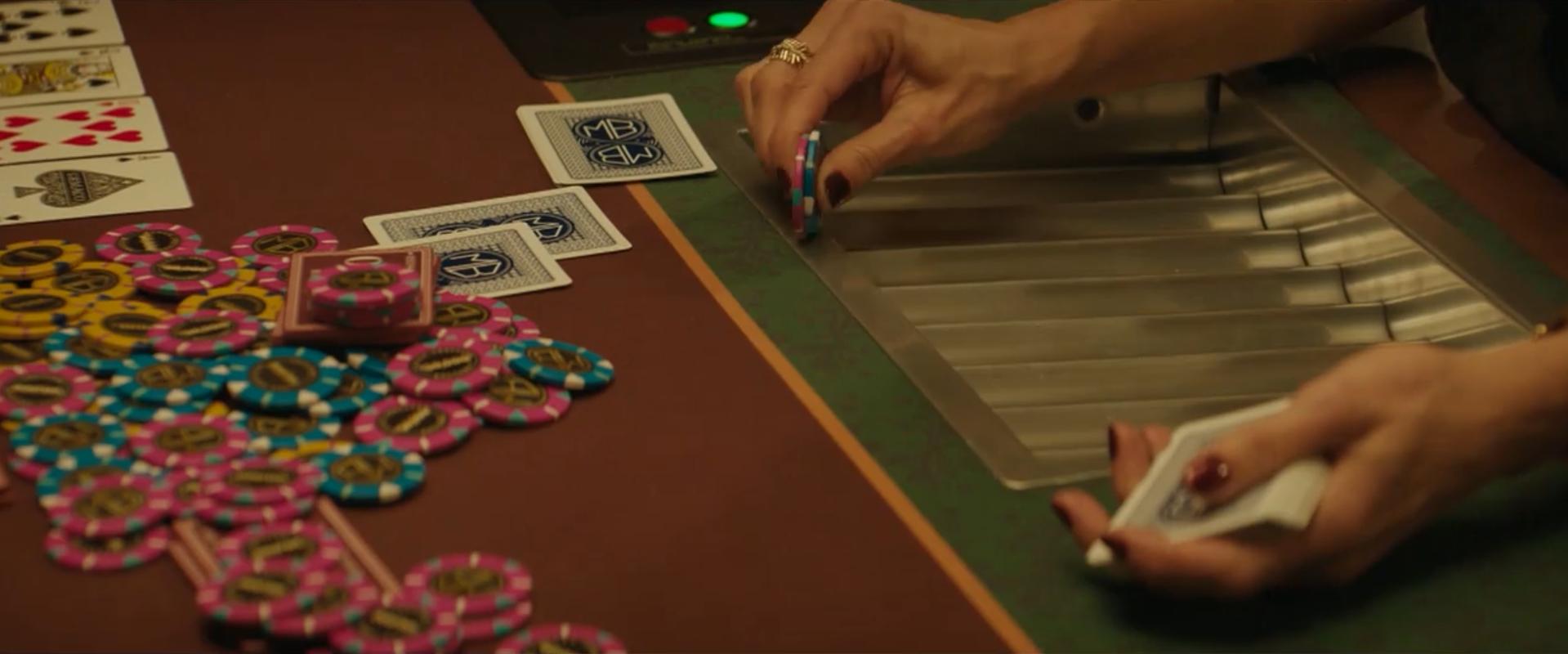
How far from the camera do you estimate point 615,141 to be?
1.98 m

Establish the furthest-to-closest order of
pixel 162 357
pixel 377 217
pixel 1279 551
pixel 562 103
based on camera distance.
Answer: pixel 562 103, pixel 377 217, pixel 162 357, pixel 1279 551

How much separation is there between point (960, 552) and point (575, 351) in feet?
1.30

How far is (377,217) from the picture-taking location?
1.79 metres

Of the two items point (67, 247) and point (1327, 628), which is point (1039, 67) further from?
point (67, 247)

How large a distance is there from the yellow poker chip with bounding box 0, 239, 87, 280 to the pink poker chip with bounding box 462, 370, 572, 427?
17.7 inches

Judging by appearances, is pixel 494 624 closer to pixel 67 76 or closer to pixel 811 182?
pixel 811 182

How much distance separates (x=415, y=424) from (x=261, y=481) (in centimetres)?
14

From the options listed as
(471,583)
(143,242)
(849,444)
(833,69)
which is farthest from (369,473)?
(833,69)

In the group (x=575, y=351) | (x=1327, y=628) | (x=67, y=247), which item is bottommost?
(x=1327, y=628)

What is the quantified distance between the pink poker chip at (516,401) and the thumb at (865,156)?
0.39 metres

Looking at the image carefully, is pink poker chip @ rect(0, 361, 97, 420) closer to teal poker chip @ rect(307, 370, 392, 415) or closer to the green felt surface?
teal poker chip @ rect(307, 370, 392, 415)

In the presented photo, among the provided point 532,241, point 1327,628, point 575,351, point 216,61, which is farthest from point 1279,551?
point 216,61

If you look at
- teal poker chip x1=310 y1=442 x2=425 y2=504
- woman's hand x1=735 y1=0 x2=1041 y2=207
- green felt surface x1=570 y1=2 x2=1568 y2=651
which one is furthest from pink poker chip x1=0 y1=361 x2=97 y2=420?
woman's hand x1=735 y1=0 x2=1041 y2=207

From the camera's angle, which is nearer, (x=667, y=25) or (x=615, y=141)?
(x=615, y=141)
